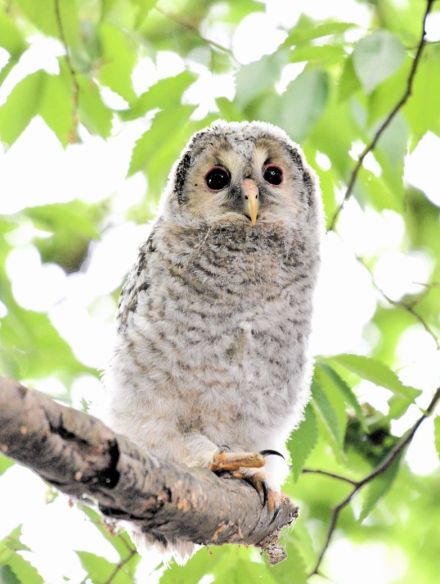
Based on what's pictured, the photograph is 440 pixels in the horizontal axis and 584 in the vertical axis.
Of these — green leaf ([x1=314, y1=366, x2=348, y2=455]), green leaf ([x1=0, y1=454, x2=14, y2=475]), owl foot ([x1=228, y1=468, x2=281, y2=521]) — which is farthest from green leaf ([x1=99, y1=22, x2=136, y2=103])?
owl foot ([x1=228, y1=468, x2=281, y2=521])

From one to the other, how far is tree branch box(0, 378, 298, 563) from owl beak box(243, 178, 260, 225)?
2.82ft

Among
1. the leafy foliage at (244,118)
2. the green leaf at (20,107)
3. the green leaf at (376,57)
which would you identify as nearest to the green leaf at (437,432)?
the leafy foliage at (244,118)

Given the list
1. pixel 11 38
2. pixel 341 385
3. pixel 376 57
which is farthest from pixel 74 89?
pixel 341 385

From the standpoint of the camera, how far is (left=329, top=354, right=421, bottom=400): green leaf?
8.80 feet

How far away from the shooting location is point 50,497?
9.88ft

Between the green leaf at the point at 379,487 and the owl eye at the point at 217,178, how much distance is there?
3.44 feet

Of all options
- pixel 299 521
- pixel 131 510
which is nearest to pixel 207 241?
pixel 299 521

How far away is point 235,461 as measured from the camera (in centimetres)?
247

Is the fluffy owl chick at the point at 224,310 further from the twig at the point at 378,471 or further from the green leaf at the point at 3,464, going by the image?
the green leaf at the point at 3,464

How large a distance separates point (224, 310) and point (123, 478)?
3.38 feet

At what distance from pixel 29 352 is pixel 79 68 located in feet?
3.12

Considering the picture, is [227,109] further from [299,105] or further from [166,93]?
[299,105]

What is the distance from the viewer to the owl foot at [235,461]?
243 cm

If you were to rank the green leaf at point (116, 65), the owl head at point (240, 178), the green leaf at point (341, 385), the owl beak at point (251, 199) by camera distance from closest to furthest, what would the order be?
the green leaf at point (341, 385) → the owl beak at point (251, 199) → the owl head at point (240, 178) → the green leaf at point (116, 65)
